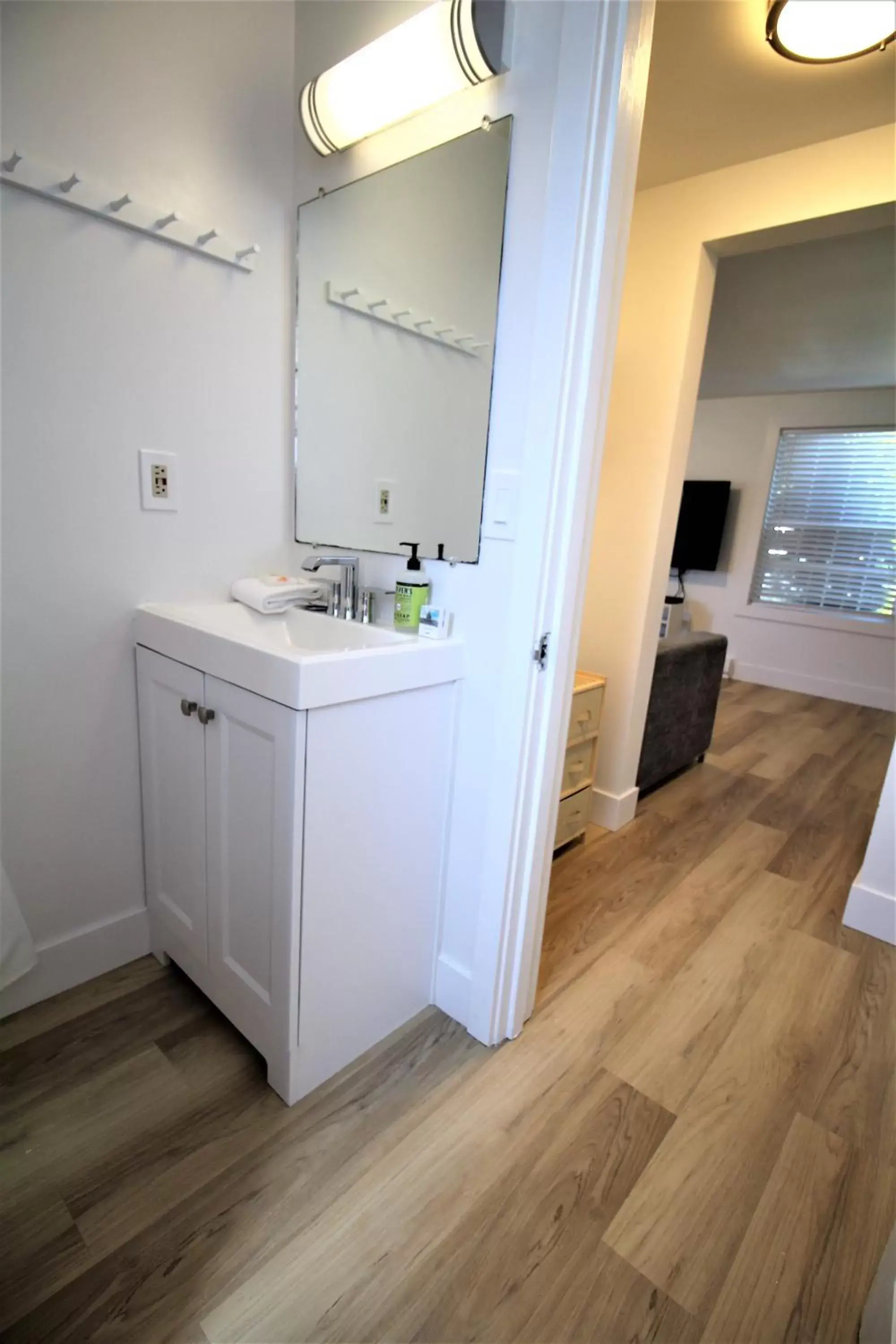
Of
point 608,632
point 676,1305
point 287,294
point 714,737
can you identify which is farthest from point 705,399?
point 676,1305

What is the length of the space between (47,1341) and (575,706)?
184 centimetres

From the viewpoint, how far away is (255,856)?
1.16 metres

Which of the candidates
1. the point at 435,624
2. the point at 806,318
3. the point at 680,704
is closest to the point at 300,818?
the point at 435,624

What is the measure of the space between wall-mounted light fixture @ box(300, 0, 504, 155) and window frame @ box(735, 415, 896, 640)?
474 centimetres

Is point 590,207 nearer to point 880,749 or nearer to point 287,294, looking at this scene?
point 287,294

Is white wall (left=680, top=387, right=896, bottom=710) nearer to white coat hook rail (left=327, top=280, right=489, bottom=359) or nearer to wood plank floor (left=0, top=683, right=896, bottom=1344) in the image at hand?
wood plank floor (left=0, top=683, right=896, bottom=1344)

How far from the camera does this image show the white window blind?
15.2 feet

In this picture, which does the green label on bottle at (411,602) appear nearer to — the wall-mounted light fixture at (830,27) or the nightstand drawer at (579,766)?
the nightstand drawer at (579,766)

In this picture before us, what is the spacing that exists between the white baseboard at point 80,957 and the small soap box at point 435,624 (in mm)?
1088

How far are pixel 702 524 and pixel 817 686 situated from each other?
171 centimetres

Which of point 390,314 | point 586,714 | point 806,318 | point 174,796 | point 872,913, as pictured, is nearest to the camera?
point 174,796

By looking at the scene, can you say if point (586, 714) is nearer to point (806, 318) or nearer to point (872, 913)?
point (872, 913)

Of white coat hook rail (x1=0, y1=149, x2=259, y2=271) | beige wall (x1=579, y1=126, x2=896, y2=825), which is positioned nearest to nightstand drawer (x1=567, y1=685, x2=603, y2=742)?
beige wall (x1=579, y1=126, x2=896, y2=825)

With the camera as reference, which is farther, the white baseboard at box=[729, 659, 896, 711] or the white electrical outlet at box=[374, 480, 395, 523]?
the white baseboard at box=[729, 659, 896, 711]
